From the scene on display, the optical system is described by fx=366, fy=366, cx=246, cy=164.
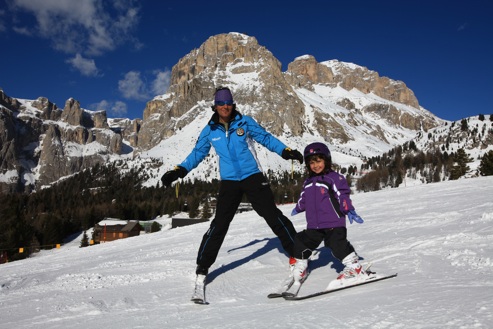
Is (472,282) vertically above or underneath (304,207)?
underneath

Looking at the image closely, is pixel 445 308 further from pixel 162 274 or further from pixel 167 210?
pixel 167 210

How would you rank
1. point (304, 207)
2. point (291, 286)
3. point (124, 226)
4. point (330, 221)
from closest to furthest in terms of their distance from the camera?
point (291, 286) → point (330, 221) → point (304, 207) → point (124, 226)

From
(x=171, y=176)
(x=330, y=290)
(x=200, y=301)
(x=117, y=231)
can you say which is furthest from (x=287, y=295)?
(x=117, y=231)

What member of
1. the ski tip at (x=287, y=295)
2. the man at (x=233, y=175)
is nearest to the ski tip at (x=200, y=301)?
the ski tip at (x=287, y=295)

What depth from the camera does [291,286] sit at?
400 cm

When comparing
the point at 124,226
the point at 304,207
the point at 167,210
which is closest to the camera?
the point at 304,207

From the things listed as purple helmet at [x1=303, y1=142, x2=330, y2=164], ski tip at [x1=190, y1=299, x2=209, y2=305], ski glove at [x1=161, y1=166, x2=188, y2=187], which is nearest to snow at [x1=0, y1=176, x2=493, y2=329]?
ski tip at [x1=190, y1=299, x2=209, y2=305]

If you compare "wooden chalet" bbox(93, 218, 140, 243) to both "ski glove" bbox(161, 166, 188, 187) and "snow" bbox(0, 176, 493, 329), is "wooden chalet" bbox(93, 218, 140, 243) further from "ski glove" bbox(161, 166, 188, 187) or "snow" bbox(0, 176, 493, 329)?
"ski glove" bbox(161, 166, 188, 187)

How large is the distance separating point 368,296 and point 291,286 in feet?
3.04

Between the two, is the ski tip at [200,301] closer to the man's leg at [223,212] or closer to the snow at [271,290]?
the snow at [271,290]

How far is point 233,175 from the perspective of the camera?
5.04 m

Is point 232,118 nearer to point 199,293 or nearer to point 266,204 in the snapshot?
point 266,204

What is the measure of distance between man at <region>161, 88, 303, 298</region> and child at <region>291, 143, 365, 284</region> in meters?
0.52

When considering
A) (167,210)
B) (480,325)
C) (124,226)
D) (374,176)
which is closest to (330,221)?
(480,325)
